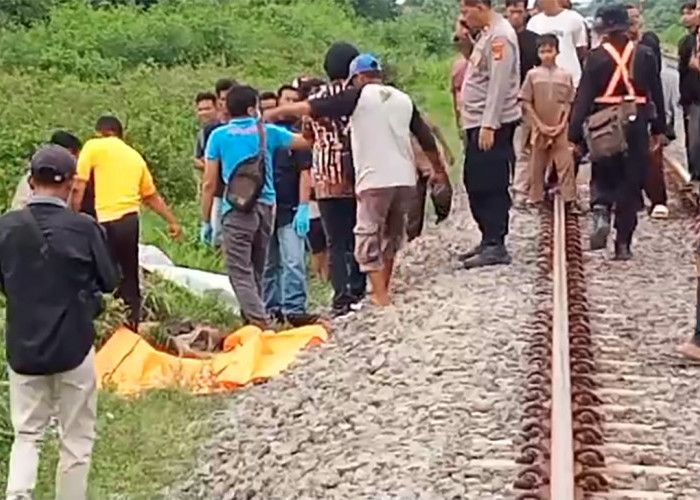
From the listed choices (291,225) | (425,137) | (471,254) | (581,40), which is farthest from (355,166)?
(581,40)

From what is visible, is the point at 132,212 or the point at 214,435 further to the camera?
the point at 132,212

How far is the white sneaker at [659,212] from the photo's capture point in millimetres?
14609

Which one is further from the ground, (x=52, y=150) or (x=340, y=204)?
(x=52, y=150)

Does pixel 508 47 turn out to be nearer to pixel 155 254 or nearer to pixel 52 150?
pixel 155 254

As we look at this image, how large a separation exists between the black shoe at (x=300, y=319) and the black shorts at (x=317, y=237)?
1023 mm

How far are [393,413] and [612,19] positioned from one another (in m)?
5.10

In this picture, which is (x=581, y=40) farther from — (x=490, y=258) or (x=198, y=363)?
(x=198, y=363)

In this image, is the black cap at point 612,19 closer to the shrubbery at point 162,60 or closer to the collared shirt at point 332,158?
the collared shirt at point 332,158

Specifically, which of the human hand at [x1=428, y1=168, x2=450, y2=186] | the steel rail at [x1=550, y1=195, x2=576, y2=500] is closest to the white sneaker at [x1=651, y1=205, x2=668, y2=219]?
the steel rail at [x1=550, y1=195, x2=576, y2=500]

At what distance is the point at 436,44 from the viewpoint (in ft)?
168

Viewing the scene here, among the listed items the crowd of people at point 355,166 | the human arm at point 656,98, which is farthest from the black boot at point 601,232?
the human arm at point 656,98

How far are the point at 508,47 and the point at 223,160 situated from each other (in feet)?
7.34

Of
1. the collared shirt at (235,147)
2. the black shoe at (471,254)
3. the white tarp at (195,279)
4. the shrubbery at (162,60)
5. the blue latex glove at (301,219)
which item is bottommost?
the shrubbery at (162,60)

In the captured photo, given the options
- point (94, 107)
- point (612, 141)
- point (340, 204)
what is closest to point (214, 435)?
point (340, 204)
